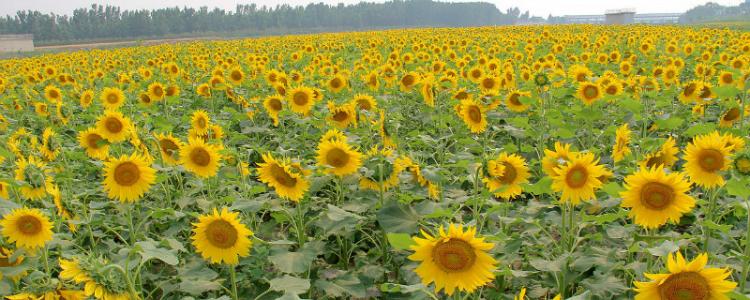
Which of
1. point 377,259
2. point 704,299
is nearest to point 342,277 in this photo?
point 377,259

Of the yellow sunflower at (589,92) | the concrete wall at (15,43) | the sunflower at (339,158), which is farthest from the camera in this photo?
→ the concrete wall at (15,43)

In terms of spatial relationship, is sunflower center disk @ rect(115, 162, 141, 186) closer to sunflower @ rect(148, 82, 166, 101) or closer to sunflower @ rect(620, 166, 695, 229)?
sunflower @ rect(620, 166, 695, 229)

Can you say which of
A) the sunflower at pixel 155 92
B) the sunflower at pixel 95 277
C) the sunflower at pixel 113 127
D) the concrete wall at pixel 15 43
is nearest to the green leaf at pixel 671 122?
the sunflower at pixel 95 277

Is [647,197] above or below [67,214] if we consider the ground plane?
above

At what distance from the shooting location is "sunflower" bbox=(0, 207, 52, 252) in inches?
95.6

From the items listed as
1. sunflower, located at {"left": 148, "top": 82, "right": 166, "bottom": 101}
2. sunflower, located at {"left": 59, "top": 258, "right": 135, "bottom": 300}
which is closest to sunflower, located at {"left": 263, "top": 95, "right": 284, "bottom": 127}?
sunflower, located at {"left": 148, "top": 82, "right": 166, "bottom": 101}

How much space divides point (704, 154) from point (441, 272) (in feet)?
4.87

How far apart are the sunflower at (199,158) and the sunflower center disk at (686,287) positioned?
2544mm

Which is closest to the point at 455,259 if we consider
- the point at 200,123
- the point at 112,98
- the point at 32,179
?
the point at 32,179

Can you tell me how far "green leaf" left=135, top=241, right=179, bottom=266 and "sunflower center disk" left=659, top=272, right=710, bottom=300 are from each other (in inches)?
65.8

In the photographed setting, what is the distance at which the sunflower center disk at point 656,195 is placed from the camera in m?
2.24

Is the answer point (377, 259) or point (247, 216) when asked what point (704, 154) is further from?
point (247, 216)

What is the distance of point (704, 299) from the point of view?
63.8 inches

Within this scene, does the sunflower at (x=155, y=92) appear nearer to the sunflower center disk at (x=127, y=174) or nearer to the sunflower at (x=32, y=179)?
the sunflower at (x=32, y=179)
